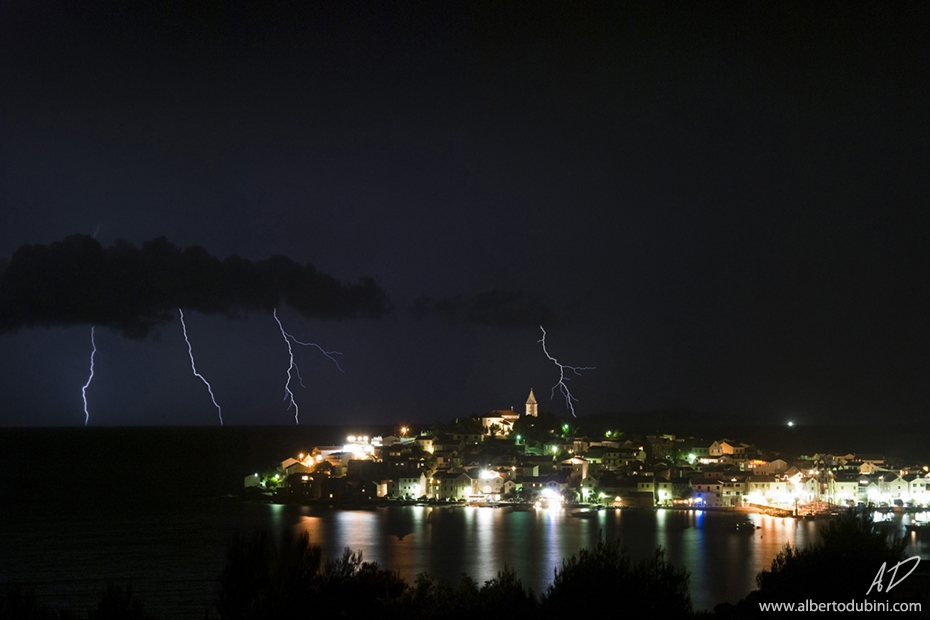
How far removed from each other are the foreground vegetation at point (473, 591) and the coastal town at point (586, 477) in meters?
19.1

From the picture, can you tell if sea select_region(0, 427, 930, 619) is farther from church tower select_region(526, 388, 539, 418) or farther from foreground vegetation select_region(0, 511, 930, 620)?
church tower select_region(526, 388, 539, 418)

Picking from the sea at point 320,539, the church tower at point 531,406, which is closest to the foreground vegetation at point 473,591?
the sea at point 320,539

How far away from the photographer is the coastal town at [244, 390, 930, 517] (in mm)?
31078

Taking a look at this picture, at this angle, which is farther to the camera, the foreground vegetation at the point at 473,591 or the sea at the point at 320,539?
the sea at the point at 320,539

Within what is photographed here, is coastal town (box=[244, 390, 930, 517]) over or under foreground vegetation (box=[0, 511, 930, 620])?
under

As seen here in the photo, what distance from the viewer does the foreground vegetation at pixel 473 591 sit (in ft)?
30.0

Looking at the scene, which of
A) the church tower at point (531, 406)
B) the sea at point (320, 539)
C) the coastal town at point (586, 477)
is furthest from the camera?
the church tower at point (531, 406)

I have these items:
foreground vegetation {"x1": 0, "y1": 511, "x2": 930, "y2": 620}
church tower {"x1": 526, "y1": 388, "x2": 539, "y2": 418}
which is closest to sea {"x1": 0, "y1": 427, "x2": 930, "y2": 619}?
foreground vegetation {"x1": 0, "y1": 511, "x2": 930, "y2": 620}

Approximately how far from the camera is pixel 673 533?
2397cm

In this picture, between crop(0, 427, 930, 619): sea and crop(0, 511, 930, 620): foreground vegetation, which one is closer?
crop(0, 511, 930, 620): foreground vegetation

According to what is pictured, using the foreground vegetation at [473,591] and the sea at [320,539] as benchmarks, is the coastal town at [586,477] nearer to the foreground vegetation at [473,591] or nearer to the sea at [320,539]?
the sea at [320,539]

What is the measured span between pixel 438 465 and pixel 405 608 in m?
28.1

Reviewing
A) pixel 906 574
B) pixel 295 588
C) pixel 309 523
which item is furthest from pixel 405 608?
pixel 309 523

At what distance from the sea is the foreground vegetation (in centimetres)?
209
